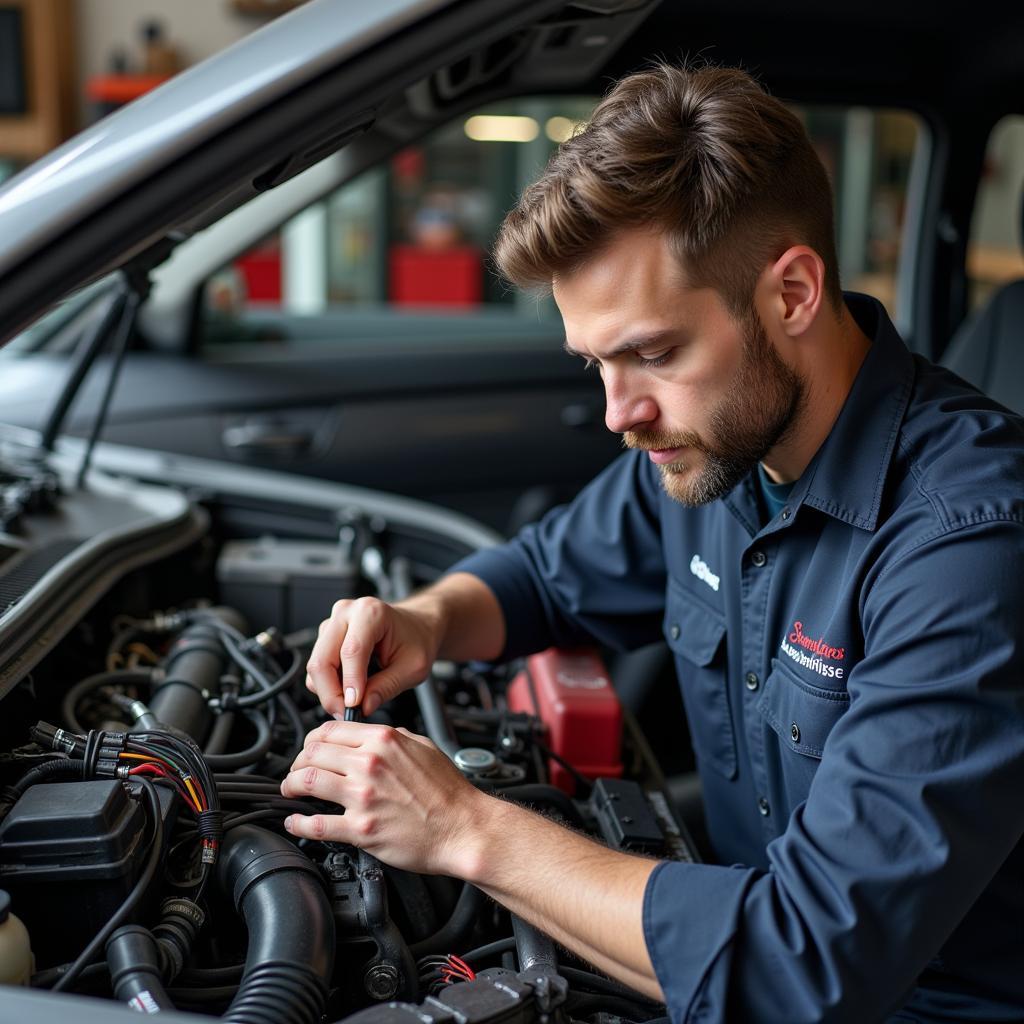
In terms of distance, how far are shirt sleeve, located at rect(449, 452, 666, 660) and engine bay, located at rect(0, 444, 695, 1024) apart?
0.20 ft

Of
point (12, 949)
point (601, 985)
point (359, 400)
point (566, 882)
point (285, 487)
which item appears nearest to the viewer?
point (12, 949)

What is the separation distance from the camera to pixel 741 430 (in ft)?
4.38

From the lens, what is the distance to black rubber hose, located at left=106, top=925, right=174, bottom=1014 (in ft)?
3.23

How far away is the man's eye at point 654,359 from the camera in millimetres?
1285

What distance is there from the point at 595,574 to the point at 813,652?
55 cm

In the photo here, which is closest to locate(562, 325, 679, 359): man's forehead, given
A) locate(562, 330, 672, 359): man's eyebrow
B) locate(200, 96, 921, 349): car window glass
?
locate(562, 330, 672, 359): man's eyebrow

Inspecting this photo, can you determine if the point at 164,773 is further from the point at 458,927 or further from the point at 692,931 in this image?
the point at 692,931

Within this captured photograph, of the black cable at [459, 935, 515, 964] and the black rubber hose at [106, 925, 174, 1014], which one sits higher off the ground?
the black rubber hose at [106, 925, 174, 1014]

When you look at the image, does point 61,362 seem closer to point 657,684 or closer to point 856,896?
point 657,684

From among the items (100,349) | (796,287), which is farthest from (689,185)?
(100,349)

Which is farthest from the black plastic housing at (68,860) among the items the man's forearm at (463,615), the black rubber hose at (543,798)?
the man's forearm at (463,615)

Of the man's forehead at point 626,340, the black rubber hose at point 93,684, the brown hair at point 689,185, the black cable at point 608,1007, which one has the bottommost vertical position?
the black cable at point 608,1007

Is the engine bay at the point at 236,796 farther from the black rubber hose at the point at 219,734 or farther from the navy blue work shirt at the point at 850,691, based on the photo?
the navy blue work shirt at the point at 850,691

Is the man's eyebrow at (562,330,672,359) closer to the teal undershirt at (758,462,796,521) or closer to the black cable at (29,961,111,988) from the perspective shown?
the teal undershirt at (758,462,796,521)
